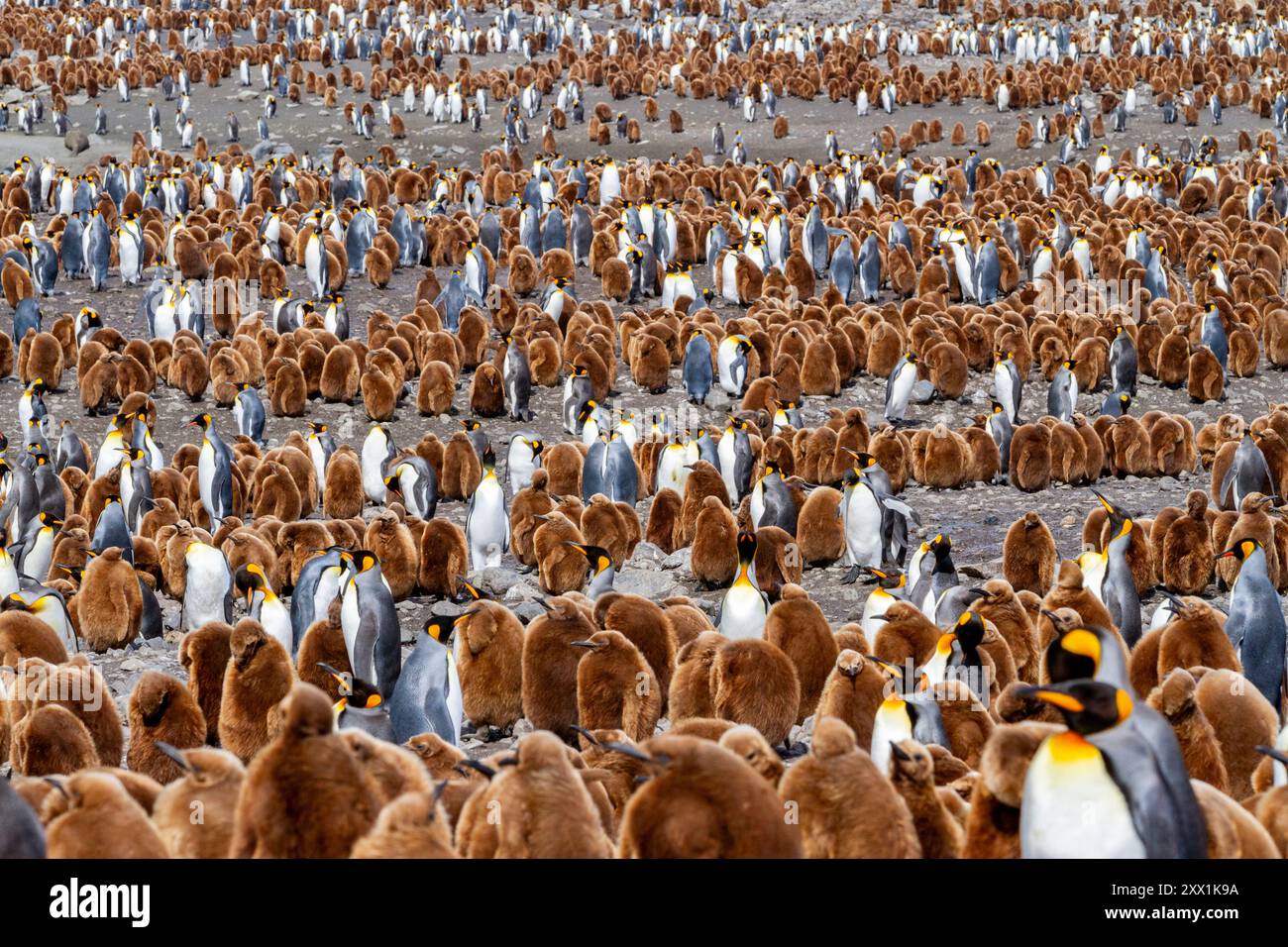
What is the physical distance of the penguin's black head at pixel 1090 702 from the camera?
2.70 m

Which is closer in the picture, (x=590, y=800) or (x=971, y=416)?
(x=590, y=800)

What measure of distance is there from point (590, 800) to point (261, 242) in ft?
47.5

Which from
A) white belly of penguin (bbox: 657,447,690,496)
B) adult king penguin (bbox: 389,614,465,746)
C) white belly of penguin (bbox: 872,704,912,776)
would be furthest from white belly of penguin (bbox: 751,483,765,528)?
white belly of penguin (bbox: 872,704,912,776)

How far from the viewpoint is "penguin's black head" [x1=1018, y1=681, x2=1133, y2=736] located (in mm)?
2699

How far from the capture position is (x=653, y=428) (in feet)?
35.0

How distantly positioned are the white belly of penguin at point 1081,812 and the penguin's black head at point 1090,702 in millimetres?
73

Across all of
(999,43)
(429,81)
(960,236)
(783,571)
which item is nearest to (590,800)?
(783,571)

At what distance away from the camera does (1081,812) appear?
2.73 metres

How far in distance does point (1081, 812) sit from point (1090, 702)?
0.24 meters

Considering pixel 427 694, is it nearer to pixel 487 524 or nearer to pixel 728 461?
pixel 487 524

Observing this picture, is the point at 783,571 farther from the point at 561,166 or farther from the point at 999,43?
the point at 999,43

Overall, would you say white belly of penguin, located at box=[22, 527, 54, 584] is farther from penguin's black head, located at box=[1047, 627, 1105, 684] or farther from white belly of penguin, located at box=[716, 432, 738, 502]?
penguin's black head, located at box=[1047, 627, 1105, 684]

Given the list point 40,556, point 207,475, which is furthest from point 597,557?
point 40,556

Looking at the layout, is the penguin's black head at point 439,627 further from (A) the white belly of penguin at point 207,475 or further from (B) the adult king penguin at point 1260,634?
(A) the white belly of penguin at point 207,475
